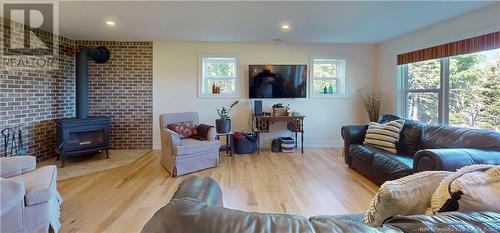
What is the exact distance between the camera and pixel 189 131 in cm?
450

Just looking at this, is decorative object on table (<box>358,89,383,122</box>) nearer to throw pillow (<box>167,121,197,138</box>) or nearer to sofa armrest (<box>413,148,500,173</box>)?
sofa armrest (<box>413,148,500,173</box>)

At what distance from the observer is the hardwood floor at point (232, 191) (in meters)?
2.59

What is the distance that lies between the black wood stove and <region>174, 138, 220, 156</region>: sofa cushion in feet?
5.21

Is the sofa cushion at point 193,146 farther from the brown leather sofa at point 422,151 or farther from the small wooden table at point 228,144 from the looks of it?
the brown leather sofa at point 422,151

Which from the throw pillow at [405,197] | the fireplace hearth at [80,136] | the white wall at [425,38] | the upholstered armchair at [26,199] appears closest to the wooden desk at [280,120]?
the white wall at [425,38]

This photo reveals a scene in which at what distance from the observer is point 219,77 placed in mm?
5742

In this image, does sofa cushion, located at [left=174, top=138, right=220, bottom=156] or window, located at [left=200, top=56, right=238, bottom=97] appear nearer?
sofa cushion, located at [left=174, top=138, right=220, bottom=156]

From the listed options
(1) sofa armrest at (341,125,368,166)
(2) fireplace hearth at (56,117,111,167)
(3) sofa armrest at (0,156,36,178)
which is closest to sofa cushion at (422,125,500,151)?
(1) sofa armrest at (341,125,368,166)

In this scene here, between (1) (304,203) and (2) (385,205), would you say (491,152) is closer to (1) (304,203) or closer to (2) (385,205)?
(1) (304,203)

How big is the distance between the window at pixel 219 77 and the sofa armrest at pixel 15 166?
11.4 feet

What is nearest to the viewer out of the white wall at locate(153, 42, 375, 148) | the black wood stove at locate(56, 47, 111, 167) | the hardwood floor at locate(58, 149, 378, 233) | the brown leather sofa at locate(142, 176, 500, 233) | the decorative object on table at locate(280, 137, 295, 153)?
the brown leather sofa at locate(142, 176, 500, 233)

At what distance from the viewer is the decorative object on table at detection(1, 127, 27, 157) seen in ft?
12.6

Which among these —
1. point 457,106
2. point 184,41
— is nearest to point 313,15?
Answer: point 457,106

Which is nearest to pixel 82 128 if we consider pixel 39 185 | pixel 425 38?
pixel 39 185
